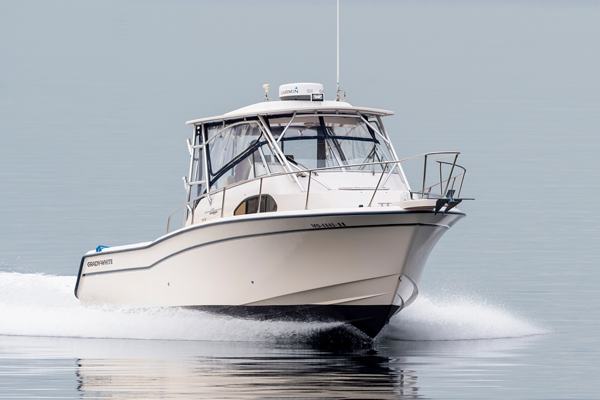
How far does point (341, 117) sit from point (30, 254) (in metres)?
11.4

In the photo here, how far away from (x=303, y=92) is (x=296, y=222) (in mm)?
2687

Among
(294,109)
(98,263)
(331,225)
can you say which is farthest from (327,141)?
(98,263)

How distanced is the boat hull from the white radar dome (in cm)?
245

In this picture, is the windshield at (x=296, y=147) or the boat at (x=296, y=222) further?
the windshield at (x=296, y=147)

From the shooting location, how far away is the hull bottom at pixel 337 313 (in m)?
12.0

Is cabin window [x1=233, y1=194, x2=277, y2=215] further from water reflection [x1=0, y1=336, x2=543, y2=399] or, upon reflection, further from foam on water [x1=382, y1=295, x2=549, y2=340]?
foam on water [x1=382, y1=295, x2=549, y2=340]

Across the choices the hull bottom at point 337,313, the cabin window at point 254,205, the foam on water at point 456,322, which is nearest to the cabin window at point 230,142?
the cabin window at point 254,205

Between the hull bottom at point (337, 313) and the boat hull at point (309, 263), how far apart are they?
0.04 ft

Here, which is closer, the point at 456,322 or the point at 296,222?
the point at 296,222

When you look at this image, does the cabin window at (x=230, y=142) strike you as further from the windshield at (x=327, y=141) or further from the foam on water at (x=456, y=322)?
the foam on water at (x=456, y=322)

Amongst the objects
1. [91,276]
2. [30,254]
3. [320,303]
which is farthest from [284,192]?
[30,254]

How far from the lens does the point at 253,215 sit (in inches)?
472

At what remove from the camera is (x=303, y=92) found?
13.6 meters

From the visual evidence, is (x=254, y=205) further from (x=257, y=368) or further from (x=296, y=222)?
(x=257, y=368)
